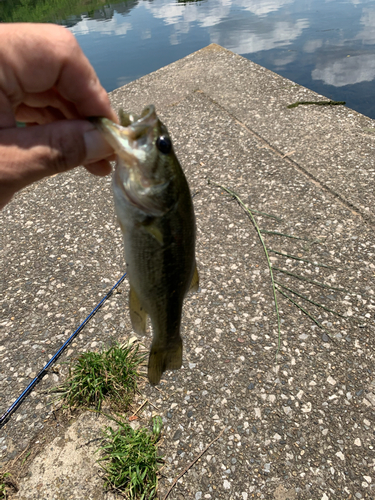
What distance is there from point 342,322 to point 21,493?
2.77m

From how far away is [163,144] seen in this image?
5.03 ft

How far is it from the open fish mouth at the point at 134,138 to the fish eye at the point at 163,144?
0.03m

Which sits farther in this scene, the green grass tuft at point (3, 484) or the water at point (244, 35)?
the water at point (244, 35)

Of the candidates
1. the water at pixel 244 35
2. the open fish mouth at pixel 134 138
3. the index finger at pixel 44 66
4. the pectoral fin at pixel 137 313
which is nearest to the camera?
the open fish mouth at pixel 134 138

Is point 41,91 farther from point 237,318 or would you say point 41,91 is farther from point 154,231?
point 237,318

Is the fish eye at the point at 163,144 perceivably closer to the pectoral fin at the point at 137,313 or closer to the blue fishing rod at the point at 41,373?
the pectoral fin at the point at 137,313

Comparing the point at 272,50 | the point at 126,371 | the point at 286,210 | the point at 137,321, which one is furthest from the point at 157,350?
the point at 272,50

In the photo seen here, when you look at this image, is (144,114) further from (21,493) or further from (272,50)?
(272,50)

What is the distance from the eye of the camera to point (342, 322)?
312 centimetres

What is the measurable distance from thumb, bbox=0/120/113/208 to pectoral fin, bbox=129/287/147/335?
2.36 ft

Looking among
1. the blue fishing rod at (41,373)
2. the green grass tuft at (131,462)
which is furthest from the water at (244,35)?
the green grass tuft at (131,462)

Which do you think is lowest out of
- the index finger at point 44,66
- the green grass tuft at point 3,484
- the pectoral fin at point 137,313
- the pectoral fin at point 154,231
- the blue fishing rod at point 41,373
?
the green grass tuft at point 3,484

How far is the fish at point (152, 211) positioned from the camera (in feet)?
4.94

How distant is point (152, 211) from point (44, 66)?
89 cm
